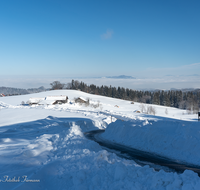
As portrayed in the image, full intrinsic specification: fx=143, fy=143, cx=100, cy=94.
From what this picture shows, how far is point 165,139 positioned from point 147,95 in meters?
106

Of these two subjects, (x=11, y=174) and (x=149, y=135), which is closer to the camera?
(x=11, y=174)

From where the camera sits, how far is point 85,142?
450 inches

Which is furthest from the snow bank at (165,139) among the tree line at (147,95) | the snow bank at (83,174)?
the tree line at (147,95)

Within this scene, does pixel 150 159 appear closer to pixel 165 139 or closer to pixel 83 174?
pixel 165 139

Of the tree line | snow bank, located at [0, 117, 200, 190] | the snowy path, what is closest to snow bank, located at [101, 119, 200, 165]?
the snowy path

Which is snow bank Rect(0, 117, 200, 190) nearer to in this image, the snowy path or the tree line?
the snowy path

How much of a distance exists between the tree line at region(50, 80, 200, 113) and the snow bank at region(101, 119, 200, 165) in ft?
279

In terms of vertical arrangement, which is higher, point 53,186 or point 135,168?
point 135,168

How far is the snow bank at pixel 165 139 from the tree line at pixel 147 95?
85.1m

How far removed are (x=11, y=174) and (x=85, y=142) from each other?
549 centimetres

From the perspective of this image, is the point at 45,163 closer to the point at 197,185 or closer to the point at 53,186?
the point at 53,186

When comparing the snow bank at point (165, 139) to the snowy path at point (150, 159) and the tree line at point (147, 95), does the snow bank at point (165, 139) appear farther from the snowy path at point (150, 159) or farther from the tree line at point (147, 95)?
the tree line at point (147, 95)

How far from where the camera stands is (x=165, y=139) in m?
11.8

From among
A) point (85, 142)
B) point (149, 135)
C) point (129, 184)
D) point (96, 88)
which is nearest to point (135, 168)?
point (129, 184)
